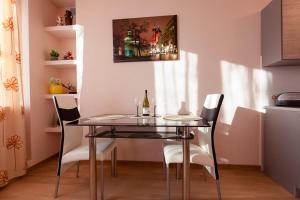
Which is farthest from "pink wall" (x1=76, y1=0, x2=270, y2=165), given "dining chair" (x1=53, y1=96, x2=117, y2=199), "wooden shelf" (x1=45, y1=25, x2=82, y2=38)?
"dining chair" (x1=53, y1=96, x2=117, y2=199)

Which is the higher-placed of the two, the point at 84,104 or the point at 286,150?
the point at 84,104

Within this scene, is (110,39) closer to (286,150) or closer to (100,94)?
(100,94)

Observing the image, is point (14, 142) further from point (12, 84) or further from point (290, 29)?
point (290, 29)

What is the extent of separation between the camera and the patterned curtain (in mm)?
2098

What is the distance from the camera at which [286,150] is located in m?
1.97

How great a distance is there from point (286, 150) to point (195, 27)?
1.69m

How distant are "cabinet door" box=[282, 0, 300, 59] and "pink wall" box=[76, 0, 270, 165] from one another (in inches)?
18.6

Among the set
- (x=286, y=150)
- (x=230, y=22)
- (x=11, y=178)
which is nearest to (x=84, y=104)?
(x=11, y=178)

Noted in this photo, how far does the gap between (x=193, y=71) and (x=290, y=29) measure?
1.06 m

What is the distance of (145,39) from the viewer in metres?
2.64

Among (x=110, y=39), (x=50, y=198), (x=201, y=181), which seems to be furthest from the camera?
(x=110, y=39)

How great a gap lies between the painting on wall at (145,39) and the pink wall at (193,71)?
0.26 feet

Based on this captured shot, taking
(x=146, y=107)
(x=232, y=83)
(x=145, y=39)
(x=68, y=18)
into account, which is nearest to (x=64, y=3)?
(x=68, y=18)

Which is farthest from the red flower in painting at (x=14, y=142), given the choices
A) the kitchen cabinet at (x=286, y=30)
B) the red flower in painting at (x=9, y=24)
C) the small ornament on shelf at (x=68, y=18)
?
the kitchen cabinet at (x=286, y=30)
